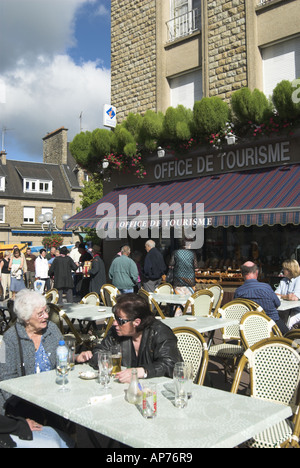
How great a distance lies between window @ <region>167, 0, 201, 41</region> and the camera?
1224cm

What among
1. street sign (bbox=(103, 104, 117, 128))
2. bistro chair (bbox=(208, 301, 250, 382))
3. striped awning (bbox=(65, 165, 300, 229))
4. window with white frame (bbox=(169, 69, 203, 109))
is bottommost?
bistro chair (bbox=(208, 301, 250, 382))

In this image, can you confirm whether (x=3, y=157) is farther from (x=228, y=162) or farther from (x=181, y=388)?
(x=181, y=388)

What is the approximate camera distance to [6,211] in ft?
119

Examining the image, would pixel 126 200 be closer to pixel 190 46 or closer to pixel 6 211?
pixel 190 46

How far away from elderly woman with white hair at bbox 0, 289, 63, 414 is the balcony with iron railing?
10.9 meters

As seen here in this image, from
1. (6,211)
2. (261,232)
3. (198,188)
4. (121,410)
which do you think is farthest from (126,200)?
(6,211)

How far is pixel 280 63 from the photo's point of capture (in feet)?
34.2

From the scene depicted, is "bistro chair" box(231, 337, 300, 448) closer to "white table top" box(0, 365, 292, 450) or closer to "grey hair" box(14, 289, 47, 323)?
"white table top" box(0, 365, 292, 450)

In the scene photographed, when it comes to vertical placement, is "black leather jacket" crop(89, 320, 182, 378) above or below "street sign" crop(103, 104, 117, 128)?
below

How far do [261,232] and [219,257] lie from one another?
4.38 feet

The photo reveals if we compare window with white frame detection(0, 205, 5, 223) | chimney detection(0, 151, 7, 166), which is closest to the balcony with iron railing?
window with white frame detection(0, 205, 5, 223)

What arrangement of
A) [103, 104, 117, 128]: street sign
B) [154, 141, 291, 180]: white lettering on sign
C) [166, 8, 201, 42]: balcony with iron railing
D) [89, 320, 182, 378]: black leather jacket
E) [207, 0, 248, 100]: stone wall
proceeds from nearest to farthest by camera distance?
[89, 320, 182, 378]: black leather jacket, [154, 141, 291, 180]: white lettering on sign, [207, 0, 248, 100]: stone wall, [166, 8, 201, 42]: balcony with iron railing, [103, 104, 117, 128]: street sign

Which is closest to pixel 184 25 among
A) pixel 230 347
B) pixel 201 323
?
pixel 201 323

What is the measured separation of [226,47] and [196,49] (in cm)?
128
